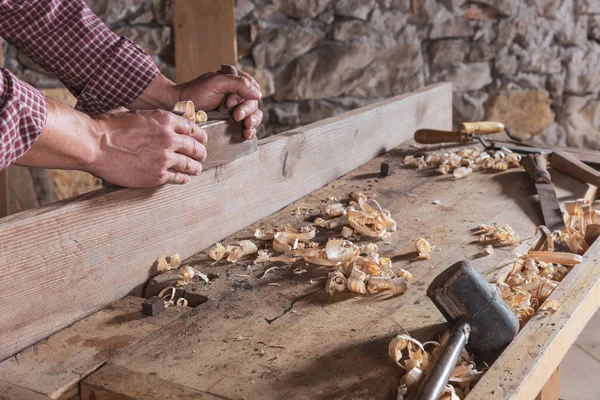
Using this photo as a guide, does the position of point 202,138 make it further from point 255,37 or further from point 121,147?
point 255,37

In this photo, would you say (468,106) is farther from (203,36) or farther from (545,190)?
(545,190)

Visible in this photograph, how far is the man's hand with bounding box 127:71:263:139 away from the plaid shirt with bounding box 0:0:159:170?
0.08m

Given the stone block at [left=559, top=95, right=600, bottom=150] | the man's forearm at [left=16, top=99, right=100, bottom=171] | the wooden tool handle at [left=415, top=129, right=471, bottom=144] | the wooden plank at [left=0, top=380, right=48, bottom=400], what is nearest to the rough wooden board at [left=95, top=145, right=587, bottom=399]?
the wooden plank at [left=0, top=380, right=48, bottom=400]

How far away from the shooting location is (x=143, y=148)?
4.11 ft

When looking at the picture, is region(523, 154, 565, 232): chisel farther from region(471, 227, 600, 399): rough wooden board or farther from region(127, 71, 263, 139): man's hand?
region(127, 71, 263, 139): man's hand

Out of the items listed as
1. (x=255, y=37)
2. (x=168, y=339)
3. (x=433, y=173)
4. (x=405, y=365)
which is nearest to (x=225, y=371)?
(x=168, y=339)

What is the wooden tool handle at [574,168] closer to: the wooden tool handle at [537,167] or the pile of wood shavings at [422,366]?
the wooden tool handle at [537,167]

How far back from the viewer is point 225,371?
0.97 m

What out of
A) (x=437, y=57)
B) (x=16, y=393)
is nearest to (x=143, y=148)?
(x=16, y=393)

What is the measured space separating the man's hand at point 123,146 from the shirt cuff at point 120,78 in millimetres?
392

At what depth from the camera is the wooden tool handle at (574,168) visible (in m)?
1.89

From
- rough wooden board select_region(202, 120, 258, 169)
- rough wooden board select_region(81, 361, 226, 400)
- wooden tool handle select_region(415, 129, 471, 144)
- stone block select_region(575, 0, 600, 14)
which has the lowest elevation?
rough wooden board select_region(81, 361, 226, 400)

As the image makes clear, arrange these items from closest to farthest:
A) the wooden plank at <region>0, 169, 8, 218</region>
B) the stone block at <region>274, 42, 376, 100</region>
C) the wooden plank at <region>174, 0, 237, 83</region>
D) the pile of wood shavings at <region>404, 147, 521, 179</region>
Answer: the pile of wood shavings at <region>404, 147, 521, 179</region>, the wooden plank at <region>0, 169, 8, 218</region>, the wooden plank at <region>174, 0, 237, 83</region>, the stone block at <region>274, 42, 376, 100</region>

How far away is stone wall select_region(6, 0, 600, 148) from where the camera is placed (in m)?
3.35
